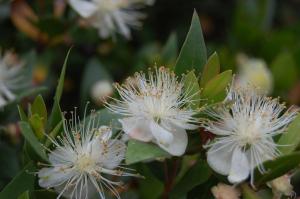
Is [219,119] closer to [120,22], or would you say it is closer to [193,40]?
[193,40]

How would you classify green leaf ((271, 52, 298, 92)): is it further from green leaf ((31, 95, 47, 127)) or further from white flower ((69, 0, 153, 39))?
green leaf ((31, 95, 47, 127))

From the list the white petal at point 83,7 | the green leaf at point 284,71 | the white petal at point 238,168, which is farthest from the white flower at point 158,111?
the green leaf at point 284,71

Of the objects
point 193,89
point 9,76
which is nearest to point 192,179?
point 193,89

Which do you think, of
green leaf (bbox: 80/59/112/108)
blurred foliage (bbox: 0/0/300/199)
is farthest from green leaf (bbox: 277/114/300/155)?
green leaf (bbox: 80/59/112/108)

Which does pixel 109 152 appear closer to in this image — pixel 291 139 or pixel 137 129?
pixel 137 129

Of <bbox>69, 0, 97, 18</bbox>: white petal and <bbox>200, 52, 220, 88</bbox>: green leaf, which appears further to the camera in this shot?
<bbox>69, 0, 97, 18</bbox>: white petal

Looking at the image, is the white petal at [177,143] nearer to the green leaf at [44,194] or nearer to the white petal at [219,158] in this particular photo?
the white petal at [219,158]
